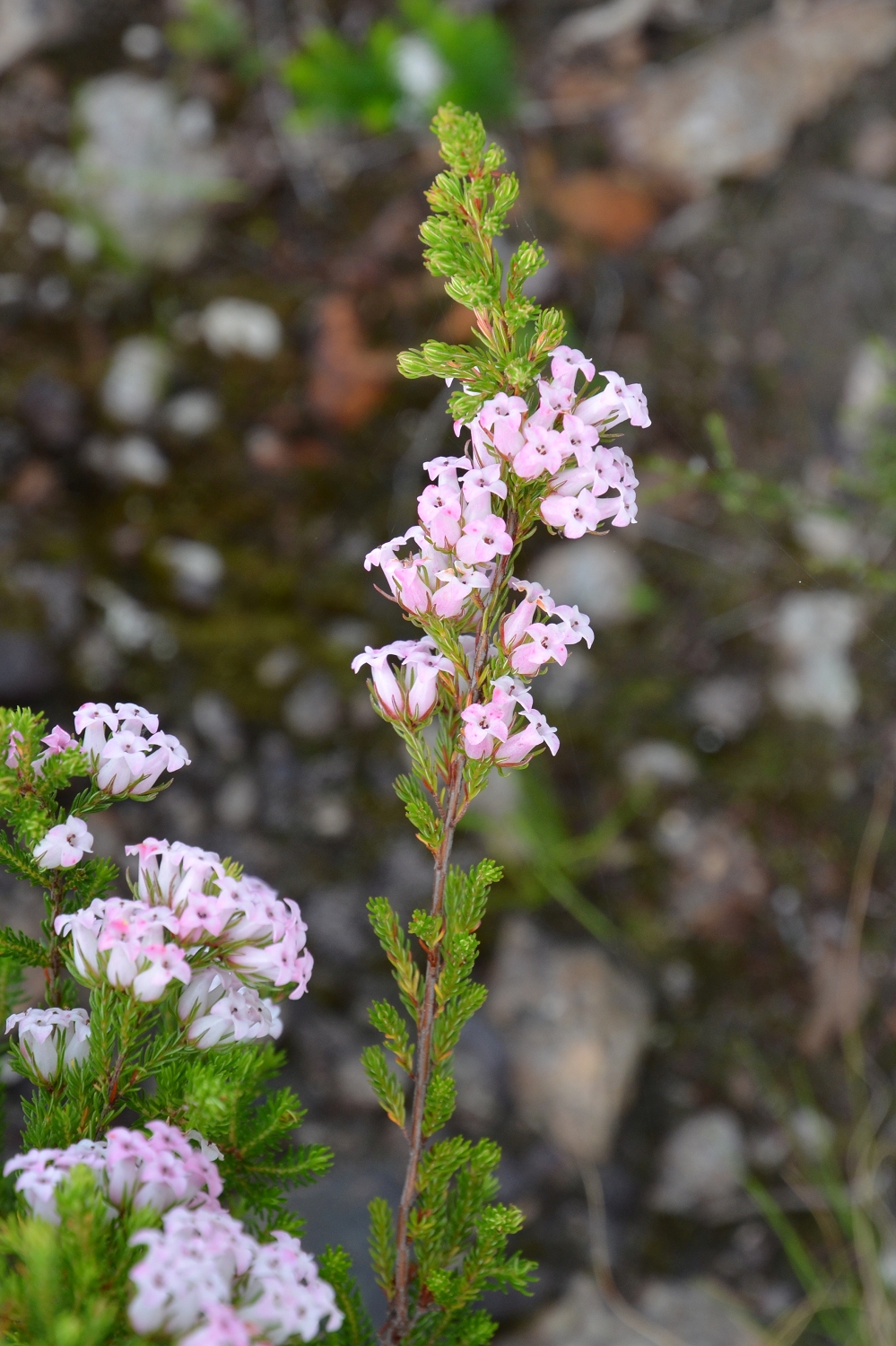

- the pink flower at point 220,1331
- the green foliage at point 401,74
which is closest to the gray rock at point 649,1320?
the pink flower at point 220,1331

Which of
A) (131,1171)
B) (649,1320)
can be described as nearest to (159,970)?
(131,1171)

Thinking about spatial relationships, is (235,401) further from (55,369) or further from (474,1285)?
(474,1285)

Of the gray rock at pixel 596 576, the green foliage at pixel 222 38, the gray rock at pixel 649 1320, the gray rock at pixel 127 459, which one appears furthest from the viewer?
the green foliage at pixel 222 38

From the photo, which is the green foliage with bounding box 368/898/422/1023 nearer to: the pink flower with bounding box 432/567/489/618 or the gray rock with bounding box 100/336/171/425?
the pink flower with bounding box 432/567/489/618

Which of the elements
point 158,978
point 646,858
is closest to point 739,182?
point 646,858

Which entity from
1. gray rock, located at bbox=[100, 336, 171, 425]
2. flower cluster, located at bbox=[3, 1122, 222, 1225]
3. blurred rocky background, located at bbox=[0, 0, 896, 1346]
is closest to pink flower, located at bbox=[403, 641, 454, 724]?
flower cluster, located at bbox=[3, 1122, 222, 1225]

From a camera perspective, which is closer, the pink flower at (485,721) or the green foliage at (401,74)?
the pink flower at (485,721)

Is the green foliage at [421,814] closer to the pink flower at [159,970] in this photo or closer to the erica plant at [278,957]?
the erica plant at [278,957]

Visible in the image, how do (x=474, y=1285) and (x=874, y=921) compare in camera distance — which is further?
(x=874, y=921)
